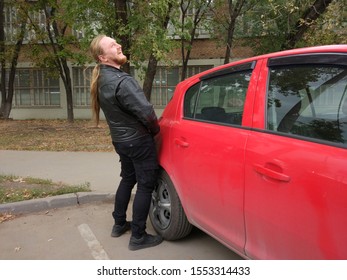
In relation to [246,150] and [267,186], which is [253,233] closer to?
[267,186]

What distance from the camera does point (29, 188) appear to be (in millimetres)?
5164

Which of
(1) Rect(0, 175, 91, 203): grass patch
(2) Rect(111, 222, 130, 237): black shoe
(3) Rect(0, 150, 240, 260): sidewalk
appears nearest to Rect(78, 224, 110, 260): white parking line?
(3) Rect(0, 150, 240, 260): sidewalk

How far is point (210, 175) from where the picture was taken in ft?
9.10

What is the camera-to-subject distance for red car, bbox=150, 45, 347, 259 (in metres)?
1.95

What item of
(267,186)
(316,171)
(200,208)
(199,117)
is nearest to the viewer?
(316,171)

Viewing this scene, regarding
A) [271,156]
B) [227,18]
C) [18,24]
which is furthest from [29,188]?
[18,24]

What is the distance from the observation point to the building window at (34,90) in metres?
19.2

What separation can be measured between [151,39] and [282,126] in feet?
23.3

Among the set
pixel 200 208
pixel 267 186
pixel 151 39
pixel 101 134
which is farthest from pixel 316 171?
pixel 101 134

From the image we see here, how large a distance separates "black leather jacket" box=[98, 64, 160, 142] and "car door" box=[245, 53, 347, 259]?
1.08 metres

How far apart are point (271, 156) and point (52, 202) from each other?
3.36 m

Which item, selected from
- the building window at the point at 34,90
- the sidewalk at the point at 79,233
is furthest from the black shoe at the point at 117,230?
the building window at the point at 34,90

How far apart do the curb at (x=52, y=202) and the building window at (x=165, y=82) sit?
13.7 metres

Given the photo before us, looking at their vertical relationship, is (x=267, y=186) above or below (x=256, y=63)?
below
